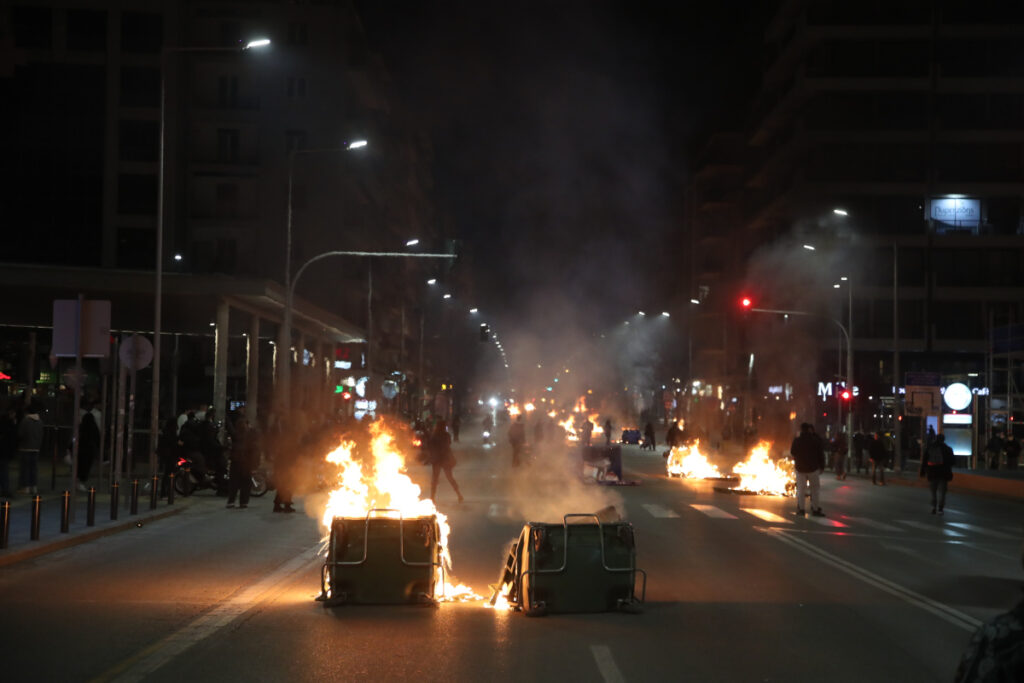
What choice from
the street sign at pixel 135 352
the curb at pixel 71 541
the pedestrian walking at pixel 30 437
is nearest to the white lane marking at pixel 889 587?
the curb at pixel 71 541

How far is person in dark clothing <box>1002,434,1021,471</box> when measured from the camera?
45688 mm

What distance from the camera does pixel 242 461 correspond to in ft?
82.7

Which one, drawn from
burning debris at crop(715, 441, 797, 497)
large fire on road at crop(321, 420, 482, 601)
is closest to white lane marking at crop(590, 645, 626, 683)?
large fire on road at crop(321, 420, 482, 601)

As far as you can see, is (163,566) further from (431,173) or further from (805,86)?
(431,173)

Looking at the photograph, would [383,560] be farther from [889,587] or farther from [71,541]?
[71,541]

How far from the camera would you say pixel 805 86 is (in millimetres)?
70750

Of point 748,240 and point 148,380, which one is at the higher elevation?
point 748,240

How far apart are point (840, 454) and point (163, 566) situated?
111 ft

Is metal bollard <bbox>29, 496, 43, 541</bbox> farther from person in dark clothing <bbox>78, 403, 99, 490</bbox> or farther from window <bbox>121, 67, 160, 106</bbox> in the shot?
window <bbox>121, 67, 160, 106</bbox>

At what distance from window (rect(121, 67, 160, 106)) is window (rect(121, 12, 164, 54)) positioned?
47.4 inches

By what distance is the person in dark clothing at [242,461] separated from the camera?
2475cm

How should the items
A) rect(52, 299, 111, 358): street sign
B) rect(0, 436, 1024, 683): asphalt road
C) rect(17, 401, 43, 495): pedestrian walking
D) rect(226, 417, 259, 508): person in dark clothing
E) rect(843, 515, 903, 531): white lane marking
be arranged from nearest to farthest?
1. rect(0, 436, 1024, 683): asphalt road
2. rect(52, 299, 111, 358): street sign
3. rect(843, 515, 903, 531): white lane marking
4. rect(17, 401, 43, 495): pedestrian walking
5. rect(226, 417, 259, 508): person in dark clothing

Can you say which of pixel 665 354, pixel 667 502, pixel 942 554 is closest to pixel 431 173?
pixel 665 354

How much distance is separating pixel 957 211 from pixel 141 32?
47.8 meters
